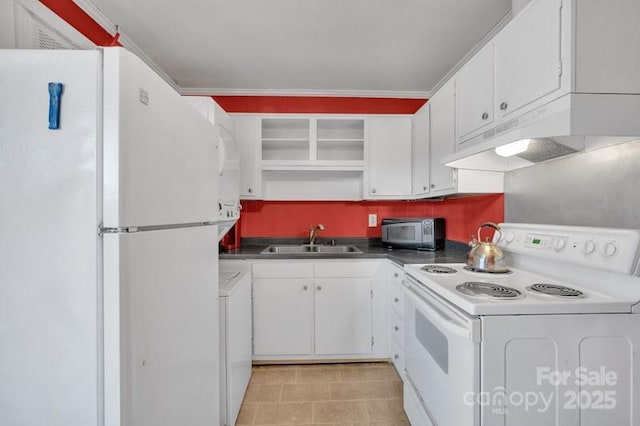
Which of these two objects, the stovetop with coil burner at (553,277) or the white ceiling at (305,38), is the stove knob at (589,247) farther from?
the white ceiling at (305,38)

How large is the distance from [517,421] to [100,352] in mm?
1292

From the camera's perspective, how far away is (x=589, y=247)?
1.10 m

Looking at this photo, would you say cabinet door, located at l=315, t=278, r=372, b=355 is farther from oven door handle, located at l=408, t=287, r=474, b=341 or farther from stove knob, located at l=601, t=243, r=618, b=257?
stove knob, located at l=601, t=243, r=618, b=257

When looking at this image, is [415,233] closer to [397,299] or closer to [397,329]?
[397,299]

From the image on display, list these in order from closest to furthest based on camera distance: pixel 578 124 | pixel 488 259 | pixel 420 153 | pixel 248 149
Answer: pixel 578 124
pixel 488 259
pixel 420 153
pixel 248 149

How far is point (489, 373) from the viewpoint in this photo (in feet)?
3.09

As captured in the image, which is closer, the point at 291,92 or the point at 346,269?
the point at 346,269

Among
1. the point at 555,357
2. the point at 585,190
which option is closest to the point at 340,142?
the point at 585,190

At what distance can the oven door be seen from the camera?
0.96m

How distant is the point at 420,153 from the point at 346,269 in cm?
117

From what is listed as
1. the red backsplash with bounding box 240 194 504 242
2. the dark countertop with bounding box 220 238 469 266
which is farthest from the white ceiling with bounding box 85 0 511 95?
the dark countertop with bounding box 220 238 469 266

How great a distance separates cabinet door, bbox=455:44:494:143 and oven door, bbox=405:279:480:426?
0.96 metres

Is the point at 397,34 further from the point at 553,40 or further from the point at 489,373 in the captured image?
the point at 489,373

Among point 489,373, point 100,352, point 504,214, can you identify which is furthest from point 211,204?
point 504,214
